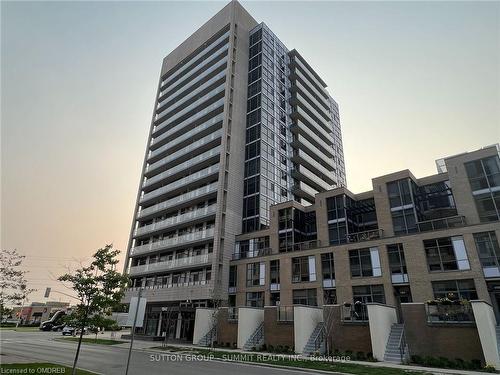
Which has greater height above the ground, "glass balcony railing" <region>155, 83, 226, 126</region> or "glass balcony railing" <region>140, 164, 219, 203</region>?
"glass balcony railing" <region>155, 83, 226, 126</region>

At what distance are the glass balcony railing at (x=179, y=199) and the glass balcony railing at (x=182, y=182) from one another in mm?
1672

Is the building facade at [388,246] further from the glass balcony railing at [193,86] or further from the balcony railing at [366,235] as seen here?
the glass balcony railing at [193,86]

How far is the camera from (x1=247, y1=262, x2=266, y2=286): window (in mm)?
40594

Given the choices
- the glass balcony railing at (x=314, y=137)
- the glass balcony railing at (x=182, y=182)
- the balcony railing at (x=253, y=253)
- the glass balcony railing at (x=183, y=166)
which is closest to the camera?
the balcony railing at (x=253, y=253)

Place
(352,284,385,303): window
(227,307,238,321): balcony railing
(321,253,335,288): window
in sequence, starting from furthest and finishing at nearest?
(321,253,335,288): window < (227,307,238,321): balcony railing < (352,284,385,303): window

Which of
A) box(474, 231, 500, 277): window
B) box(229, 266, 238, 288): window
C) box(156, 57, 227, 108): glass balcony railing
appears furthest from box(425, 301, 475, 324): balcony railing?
box(156, 57, 227, 108): glass balcony railing

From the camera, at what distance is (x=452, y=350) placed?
821 inches

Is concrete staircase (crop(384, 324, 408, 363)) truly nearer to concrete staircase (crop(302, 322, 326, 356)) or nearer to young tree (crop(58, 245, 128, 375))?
concrete staircase (crop(302, 322, 326, 356))

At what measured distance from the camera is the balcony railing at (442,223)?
31.0m

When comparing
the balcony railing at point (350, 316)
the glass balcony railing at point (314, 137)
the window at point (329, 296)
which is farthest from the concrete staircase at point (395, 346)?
the glass balcony railing at point (314, 137)

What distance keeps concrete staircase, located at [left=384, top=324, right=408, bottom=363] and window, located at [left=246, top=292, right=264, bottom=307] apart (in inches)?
696

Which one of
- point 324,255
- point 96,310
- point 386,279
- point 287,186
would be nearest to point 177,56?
point 287,186

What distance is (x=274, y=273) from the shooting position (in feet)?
131

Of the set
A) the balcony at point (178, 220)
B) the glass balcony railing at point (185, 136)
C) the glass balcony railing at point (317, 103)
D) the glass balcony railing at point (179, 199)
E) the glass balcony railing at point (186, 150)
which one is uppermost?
the glass balcony railing at point (317, 103)
